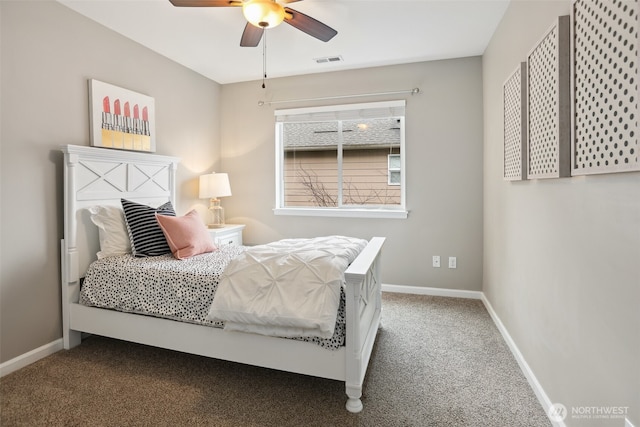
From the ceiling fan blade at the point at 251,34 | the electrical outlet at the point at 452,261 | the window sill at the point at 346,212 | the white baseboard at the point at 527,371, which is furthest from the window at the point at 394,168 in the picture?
the ceiling fan blade at the point at 251,34

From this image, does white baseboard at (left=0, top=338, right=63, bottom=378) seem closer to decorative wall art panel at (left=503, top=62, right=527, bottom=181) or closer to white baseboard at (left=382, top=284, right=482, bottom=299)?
white baseboard at (left=382, top=284, right=482, bottom=299)

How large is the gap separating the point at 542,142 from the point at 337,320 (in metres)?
1.45

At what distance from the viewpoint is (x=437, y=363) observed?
2.30 metres

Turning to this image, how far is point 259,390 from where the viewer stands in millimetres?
1997

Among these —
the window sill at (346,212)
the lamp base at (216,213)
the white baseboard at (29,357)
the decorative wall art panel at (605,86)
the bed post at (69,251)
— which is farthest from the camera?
the lamp base at (216,213)

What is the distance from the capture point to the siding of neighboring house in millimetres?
4008

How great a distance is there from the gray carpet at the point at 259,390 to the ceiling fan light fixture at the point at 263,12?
7.20 feet

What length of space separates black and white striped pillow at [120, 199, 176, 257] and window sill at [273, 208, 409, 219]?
176 cm

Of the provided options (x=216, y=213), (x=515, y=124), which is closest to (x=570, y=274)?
(x=515, y=124)

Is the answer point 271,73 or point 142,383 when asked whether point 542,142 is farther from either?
point 271,73

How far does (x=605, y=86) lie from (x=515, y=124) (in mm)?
1120

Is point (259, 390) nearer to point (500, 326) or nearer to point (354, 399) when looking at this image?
point (354, 399)

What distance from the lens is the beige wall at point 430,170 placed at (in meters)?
3.60

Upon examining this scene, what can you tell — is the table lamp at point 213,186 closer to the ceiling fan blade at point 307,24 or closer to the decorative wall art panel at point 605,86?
the ceiling fan blade at point 307,24
